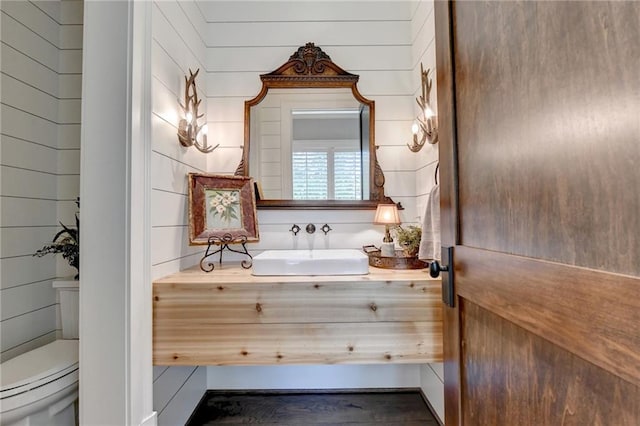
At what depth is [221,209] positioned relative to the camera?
163cm

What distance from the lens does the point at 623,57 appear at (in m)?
0.43

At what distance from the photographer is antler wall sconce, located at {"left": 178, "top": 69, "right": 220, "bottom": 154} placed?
1535 mm

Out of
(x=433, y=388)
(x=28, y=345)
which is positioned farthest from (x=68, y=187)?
(x=433, y=388)

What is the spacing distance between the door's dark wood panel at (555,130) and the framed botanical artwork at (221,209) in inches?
46.3

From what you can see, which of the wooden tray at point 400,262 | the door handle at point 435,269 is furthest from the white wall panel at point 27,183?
the door handle at point 435,269

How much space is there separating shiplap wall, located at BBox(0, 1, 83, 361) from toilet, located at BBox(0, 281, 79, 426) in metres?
0.28

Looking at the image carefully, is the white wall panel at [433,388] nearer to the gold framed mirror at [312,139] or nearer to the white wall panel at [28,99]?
the gold framed mirror at [312,139]

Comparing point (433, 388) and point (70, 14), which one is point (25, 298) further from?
point (433, 388)

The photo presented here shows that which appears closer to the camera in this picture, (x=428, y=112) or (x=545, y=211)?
(x=545, y=211)

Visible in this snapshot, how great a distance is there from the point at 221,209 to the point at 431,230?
3.54 feet

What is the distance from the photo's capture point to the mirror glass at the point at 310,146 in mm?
1886

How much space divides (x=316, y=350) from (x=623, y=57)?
119 cm

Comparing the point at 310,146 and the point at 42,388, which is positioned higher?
the point at 310,146

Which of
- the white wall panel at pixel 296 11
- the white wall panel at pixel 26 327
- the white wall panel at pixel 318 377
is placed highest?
the white wall panel at pixel 296 11
